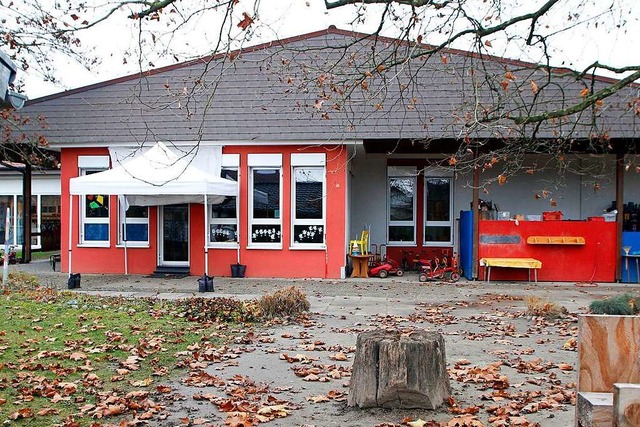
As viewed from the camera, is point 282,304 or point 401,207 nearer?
point 282,304

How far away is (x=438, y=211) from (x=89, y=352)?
14.5 m

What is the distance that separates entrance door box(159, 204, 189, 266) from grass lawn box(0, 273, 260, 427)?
254 inches

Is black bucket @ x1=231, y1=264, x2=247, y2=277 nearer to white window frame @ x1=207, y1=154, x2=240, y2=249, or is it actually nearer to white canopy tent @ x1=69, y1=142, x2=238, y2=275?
white window frame @ x1=207, y1=154, x2=240, y2=249

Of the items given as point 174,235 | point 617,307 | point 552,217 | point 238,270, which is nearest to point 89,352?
point 617,307

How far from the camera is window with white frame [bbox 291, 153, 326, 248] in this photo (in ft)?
60.8

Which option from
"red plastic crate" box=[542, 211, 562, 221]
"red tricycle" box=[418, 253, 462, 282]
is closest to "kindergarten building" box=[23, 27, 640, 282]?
"red plastic crate" box=[542, 211, 562, 221]

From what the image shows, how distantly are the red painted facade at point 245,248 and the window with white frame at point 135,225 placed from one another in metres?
0.18

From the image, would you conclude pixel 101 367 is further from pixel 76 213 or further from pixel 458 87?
pixel 458 87

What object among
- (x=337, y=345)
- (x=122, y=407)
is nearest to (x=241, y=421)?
(x=122, y=407)

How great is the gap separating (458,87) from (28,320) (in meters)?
13.4

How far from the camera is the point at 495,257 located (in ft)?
59.2

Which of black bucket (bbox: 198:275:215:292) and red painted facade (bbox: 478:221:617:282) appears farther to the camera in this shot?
red painted facade (bbox: 478:221:617:282)

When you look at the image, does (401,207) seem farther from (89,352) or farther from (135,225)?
(89,352)

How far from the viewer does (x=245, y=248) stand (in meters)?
18.8
